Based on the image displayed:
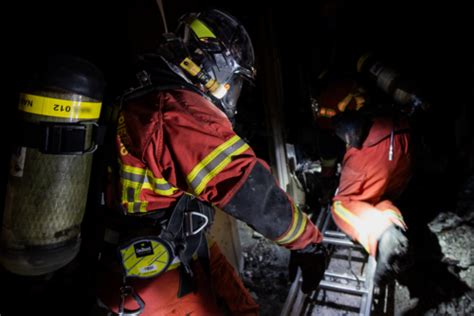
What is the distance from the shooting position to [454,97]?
4582mm

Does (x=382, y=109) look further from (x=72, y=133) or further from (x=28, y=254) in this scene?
(x=28, y=254)

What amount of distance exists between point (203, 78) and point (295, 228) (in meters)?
0.96

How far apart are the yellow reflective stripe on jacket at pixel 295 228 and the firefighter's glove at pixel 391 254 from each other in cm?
107

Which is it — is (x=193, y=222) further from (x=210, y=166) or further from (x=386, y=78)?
(x=386, y=78)

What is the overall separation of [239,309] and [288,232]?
3.03ft

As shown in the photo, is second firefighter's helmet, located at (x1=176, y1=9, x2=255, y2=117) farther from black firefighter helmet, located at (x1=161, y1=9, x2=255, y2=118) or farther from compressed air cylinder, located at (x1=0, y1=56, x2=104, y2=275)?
compressed air cylinder, located at (x1=0, y1=56, x2=104, y2=275)

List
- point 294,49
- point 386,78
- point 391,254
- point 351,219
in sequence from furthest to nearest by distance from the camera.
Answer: point 294,49 → point 386,78 → point 351,219 → point 391,254

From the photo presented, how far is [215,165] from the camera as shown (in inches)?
54.5

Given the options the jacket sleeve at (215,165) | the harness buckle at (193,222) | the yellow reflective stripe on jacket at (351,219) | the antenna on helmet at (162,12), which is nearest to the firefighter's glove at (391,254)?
the yellow reflective stripe on jacket at (351,219)

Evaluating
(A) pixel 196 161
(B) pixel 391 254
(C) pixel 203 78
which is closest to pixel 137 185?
(A) pixel 196 161

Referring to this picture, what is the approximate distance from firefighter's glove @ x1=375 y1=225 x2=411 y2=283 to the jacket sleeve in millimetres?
1325

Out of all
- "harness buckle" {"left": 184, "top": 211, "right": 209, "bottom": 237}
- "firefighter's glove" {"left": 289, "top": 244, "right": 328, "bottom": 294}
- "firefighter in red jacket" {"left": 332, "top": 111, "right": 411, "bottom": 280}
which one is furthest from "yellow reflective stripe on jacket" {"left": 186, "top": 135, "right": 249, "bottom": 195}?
"firefighter in red jacket" {"left": 332, "top": 111, "right": 411, "bottom": 280}

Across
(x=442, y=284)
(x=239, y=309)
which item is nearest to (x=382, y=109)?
(x=442, y=284)

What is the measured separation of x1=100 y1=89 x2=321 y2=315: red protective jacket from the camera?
1.39 meters
